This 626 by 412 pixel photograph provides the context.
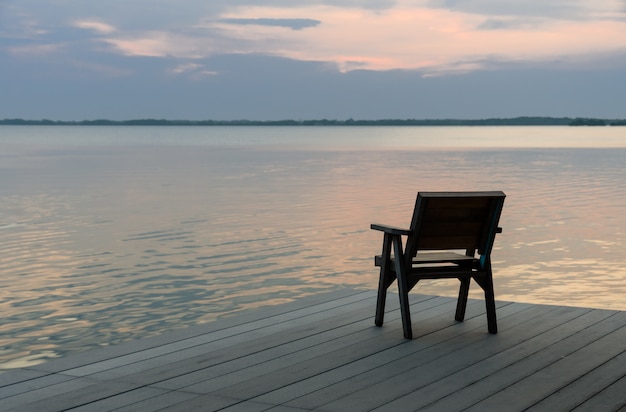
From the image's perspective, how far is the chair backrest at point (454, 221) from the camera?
5332mm

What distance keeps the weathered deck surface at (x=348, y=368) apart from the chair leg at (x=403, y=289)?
9 centimetres

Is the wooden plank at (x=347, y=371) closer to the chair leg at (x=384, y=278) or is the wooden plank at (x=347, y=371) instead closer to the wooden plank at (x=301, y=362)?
the wooden plank at (x=301, y=362)

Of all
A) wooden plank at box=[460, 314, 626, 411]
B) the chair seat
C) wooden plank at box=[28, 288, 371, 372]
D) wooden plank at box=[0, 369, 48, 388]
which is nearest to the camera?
wooden plank at box=[460, 314, 626, 411]

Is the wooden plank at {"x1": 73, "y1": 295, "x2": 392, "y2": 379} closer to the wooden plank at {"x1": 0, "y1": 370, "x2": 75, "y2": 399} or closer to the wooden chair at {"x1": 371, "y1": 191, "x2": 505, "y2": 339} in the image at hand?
the wooden plank at {"x1": 0, "y1": 370, "x2": 75, "y2": 399}

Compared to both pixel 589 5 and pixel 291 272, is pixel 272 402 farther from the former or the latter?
pixel 589 5

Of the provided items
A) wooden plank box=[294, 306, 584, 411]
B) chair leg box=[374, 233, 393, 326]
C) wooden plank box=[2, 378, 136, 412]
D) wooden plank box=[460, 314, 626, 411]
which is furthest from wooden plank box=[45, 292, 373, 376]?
wooden plank box=[460, 314, 626, 411]

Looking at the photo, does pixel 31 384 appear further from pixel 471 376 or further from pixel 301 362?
pixel 471 376

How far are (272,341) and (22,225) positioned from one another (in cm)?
1200

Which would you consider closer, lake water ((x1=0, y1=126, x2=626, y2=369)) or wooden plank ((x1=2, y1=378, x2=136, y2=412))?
wooden plank ((x1=2, y1=378, x2=136, y2=412))

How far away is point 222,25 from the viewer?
87.1m

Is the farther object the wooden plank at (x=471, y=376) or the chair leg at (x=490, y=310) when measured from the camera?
the chair leg at (x=490, y=310)

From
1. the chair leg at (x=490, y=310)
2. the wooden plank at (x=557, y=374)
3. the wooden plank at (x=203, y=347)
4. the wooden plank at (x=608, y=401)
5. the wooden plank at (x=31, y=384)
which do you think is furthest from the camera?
the chair leg at (x=490, y=310)

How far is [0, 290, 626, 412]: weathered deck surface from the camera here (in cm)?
403

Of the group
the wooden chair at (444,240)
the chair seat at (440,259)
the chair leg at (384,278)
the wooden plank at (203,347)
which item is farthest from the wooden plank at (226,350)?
the chair seat at (440,259)
